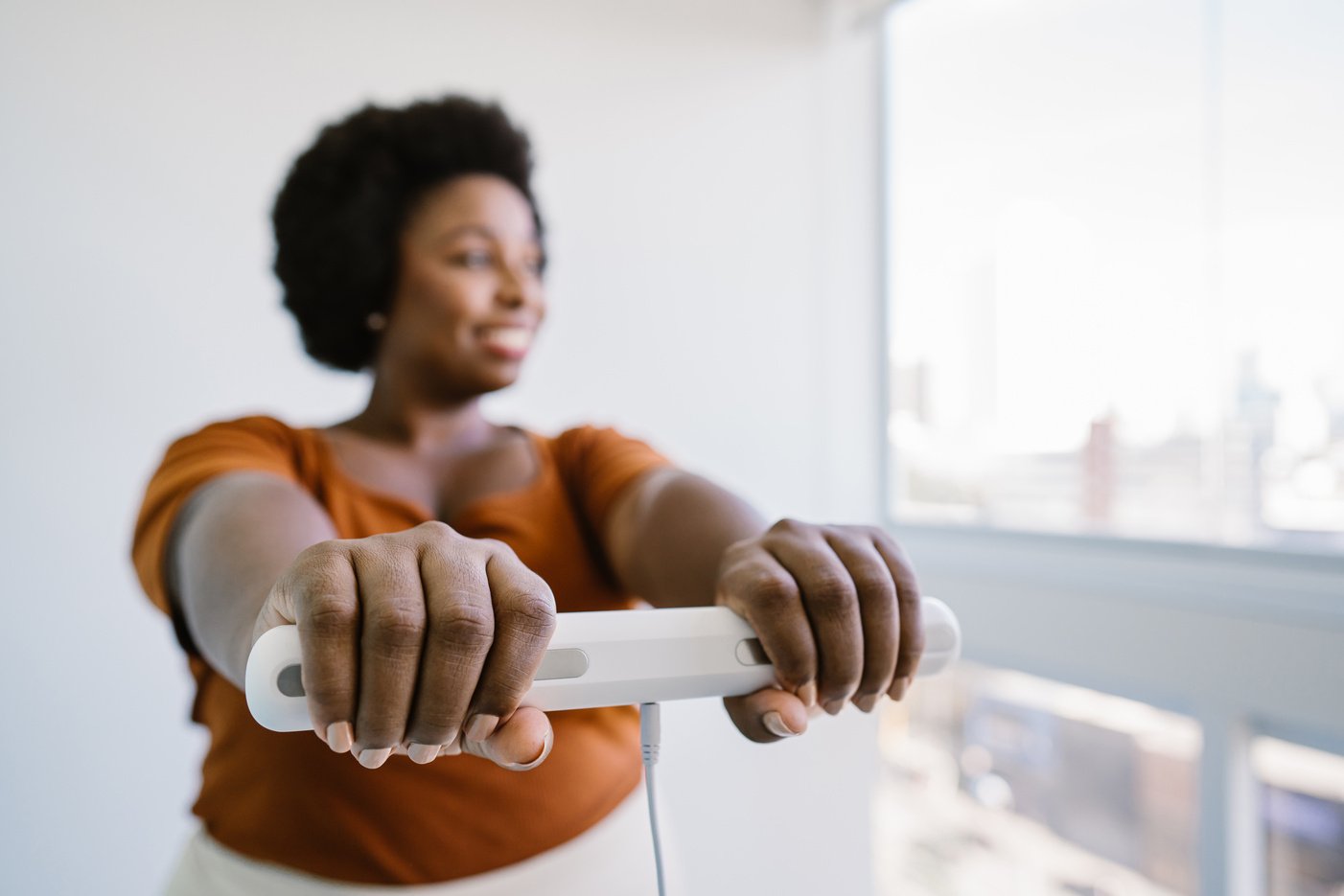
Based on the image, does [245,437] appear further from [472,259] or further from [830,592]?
[830,592]

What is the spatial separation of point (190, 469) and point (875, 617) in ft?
1.37

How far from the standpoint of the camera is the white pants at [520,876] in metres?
0.50

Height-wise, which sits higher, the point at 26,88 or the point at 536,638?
the point at 26,88

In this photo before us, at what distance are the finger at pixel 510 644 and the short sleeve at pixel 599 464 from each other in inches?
13.7

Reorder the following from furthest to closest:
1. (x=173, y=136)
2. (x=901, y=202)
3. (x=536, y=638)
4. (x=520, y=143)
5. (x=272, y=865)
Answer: (x=901, y=202)
(x=173, y=136)
(x=520, y=143)
(x=272, y=865)
(x=536, y=638)

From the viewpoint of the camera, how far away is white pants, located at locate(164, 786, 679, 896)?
0.50 metres

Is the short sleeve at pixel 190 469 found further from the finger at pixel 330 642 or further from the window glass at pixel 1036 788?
the window glass at pixel 1036 788

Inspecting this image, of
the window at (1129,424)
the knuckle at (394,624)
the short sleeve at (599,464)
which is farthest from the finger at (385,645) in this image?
the window at (1129,424)

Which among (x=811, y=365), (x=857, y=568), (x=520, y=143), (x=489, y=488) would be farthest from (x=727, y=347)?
(x=857, y=568)

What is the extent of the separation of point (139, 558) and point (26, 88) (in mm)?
916

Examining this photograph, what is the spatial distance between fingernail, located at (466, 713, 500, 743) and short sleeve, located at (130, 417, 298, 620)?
0.32 meters

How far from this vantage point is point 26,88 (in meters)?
1.12

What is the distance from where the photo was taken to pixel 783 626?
0.33 metres

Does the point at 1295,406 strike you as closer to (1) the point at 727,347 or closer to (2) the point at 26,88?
(1) the point at 727,347
